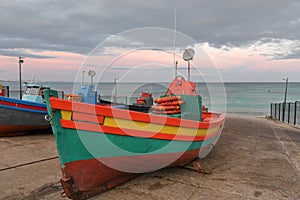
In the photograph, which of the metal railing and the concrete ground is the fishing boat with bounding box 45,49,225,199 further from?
the metal railing

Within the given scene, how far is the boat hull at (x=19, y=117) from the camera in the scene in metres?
8.91

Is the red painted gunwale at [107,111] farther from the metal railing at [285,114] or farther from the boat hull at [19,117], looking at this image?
the metal railing at [285,114]

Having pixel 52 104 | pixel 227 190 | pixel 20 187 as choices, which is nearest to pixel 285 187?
pixel 227 190

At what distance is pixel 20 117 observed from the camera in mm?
9148

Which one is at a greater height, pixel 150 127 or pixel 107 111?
pixel 107 111

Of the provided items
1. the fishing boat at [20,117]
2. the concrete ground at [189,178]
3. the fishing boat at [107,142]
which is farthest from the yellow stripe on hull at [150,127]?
the fishing boat at [20,117]

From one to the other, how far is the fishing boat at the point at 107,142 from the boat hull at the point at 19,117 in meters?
Answer: 6.38

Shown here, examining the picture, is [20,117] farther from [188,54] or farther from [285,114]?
[285,114]

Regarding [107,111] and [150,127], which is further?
[150,127]

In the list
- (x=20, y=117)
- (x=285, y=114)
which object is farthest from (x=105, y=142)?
(x=285, y=114)

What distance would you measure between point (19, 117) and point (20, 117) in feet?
0.11

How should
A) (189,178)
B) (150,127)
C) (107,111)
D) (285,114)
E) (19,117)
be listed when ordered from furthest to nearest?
1. (285,114)
2. (19,117)
3. (189,178)
4. (150,127)
5. (107,111)

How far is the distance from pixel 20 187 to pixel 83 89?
745 cm

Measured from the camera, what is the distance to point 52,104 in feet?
11.3
